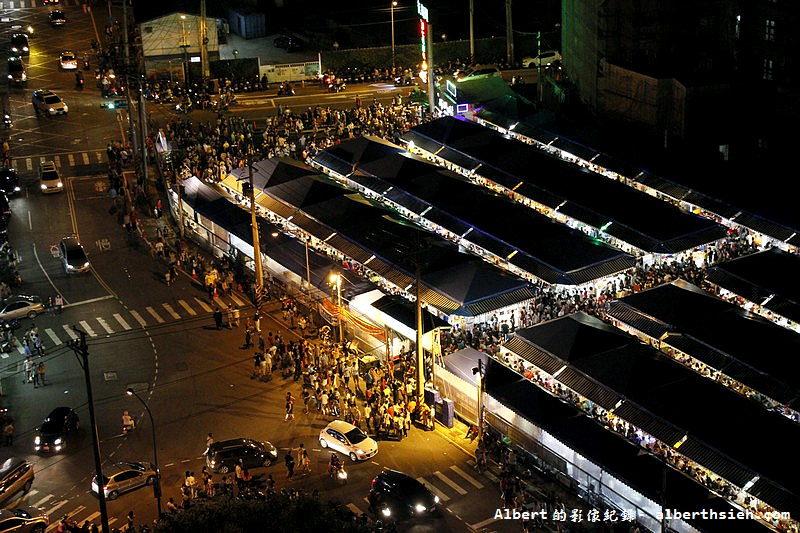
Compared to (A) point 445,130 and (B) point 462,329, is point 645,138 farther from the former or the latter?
(B) point 462,329

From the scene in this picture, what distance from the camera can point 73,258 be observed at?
2891 inches

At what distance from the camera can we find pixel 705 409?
170 ft

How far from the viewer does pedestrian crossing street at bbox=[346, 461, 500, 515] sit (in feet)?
167

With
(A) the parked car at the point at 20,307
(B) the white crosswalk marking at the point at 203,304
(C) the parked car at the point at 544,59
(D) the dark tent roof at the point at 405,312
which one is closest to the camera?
(D) the dark tent roof at the point at 405,312

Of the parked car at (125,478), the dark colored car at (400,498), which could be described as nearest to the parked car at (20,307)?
the parked car at (125,478)

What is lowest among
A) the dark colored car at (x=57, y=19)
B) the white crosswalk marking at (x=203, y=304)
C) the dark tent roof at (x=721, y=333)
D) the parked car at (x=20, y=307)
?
the white crosswalk marking at (x=203, y=304)

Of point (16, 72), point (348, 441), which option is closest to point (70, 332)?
point (348, 441)

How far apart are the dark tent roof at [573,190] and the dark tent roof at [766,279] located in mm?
3679

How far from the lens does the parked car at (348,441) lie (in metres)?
53.7

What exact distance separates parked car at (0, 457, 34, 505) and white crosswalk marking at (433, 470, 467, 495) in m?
17.0

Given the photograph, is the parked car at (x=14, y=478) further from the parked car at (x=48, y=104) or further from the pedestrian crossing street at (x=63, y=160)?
the parked car at (x=48, y=104)

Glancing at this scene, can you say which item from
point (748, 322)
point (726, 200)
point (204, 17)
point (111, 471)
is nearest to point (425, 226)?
point (726, 200)

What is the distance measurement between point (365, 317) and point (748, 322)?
731 inches

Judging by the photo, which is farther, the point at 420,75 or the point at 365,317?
the point at 420,75
